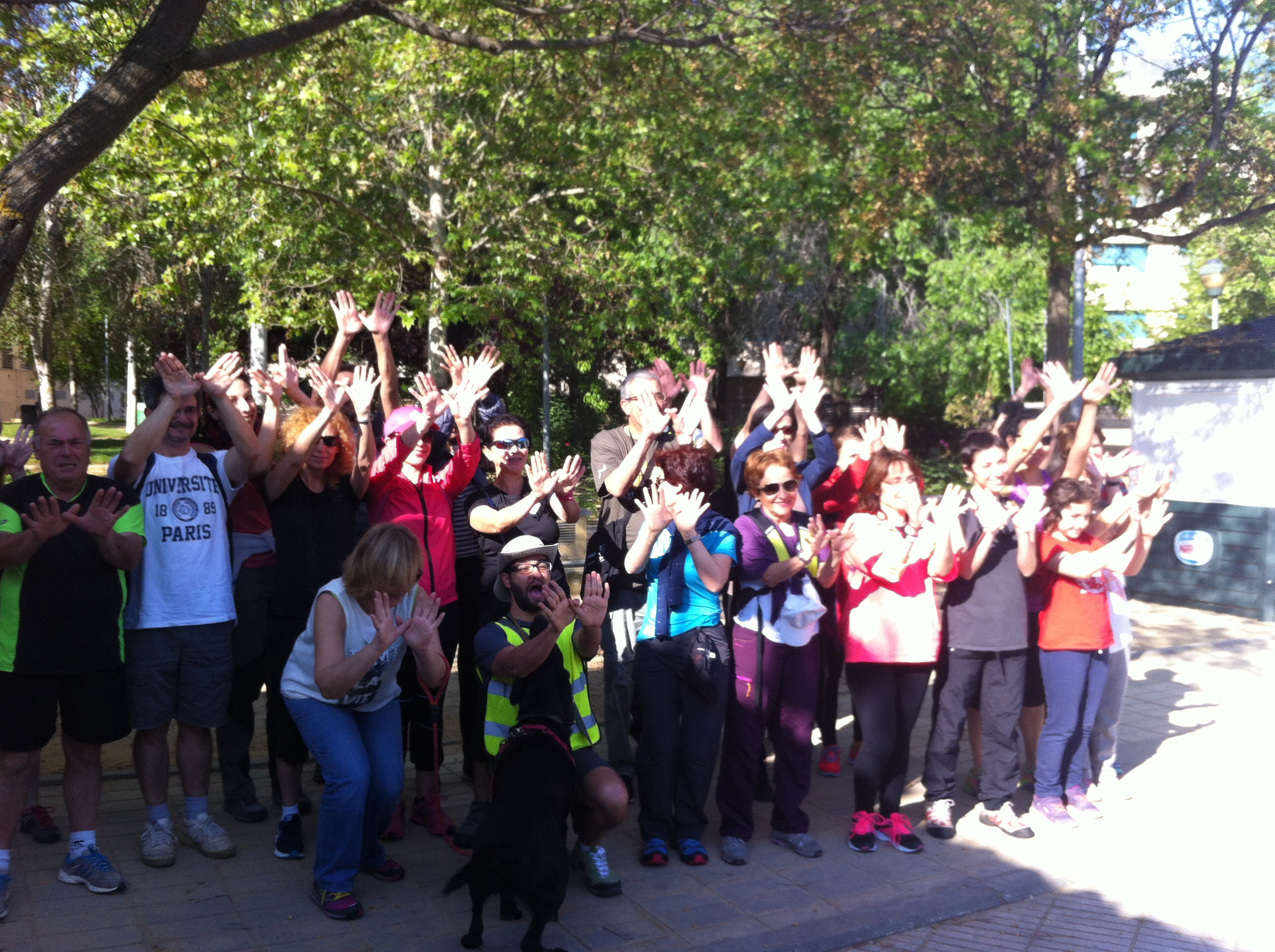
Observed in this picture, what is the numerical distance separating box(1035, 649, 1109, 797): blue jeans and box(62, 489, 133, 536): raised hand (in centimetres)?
428

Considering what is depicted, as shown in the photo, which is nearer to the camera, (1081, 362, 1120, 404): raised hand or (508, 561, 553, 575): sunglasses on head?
(508, 561, 553, 575): sunglasses on head

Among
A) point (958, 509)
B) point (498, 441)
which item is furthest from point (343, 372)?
point (958, 509)

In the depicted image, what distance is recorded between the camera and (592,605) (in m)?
4.32

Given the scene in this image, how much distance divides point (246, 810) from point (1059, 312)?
10.0 metres

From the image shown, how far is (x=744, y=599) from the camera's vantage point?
5.05 m

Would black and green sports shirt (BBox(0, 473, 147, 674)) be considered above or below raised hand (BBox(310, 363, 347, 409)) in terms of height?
below

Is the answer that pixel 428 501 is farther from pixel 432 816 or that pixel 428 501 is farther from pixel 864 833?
pixel 864 833

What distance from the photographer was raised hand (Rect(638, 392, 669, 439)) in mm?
4980

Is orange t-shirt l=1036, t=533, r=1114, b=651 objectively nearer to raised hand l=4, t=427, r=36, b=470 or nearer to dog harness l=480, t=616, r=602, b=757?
dog harness l=480, t=616, r=602, b=757

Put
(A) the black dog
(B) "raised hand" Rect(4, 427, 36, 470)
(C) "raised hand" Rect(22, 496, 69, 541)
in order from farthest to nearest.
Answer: (B) "raised hand" Rect(4, 427, 36, 470) → (C) "raised hand" Rect(22, 496, 69, 541) → (A) the black dog

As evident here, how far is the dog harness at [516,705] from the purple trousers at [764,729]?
75cm

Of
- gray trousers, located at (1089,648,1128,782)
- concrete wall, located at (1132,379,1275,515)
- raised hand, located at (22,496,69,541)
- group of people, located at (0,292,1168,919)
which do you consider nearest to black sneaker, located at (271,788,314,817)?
group of people, located at (0,292,1168,919)

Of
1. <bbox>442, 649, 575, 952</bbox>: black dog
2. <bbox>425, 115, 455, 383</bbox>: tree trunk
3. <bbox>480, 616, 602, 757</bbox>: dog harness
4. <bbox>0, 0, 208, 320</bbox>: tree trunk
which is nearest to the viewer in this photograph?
<bbox>442, 649, 575, 952</bbox>: black dog

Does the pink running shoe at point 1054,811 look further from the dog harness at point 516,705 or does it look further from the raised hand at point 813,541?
the dog harness at point 516,705
